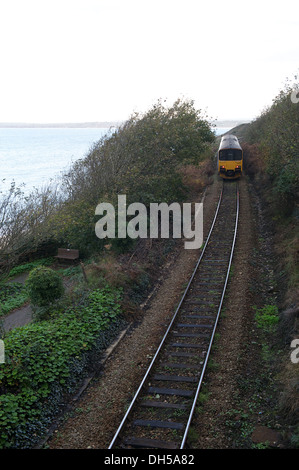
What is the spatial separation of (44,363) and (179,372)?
3075mm

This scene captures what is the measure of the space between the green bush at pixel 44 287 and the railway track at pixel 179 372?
3750 millimetres

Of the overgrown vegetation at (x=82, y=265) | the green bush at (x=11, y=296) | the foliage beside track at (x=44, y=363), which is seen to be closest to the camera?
the foliage beside track at (x=44, y=363)

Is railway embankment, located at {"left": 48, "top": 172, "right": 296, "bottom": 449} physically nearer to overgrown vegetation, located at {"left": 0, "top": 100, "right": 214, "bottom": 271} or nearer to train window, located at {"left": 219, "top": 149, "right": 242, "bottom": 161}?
overgrown vegetation, located at {"left": 0, "top": 100, "right": 214, "bottom": 271}

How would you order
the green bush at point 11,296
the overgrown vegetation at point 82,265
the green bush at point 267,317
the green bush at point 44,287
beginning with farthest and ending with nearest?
the green bush at point 11,296
the green bush at point 44,287
the green bush at point 267,317
the overgrown vegetation at point 82,265

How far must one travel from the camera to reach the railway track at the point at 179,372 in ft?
24.1

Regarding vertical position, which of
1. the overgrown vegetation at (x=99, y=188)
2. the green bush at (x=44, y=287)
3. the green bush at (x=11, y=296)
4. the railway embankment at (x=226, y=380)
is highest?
the overgrown vegetation at (x=99, y=188)

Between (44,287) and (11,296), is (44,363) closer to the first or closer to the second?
(44,287)

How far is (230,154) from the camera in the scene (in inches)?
1253

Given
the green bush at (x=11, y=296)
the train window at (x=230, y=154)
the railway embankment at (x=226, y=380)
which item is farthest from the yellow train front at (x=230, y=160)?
the green bush at (x=11, y=296)

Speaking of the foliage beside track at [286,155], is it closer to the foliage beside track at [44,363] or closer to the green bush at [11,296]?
the foliage beside track at [44,363]

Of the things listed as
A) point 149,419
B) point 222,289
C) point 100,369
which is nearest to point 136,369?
point 100,369

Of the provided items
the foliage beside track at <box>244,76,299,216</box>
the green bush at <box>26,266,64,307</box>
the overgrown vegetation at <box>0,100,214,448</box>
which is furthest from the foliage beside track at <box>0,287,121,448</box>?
the foliage beside track at <box>244,76,299,216</box>

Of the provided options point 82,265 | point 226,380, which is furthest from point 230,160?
point 226,380
